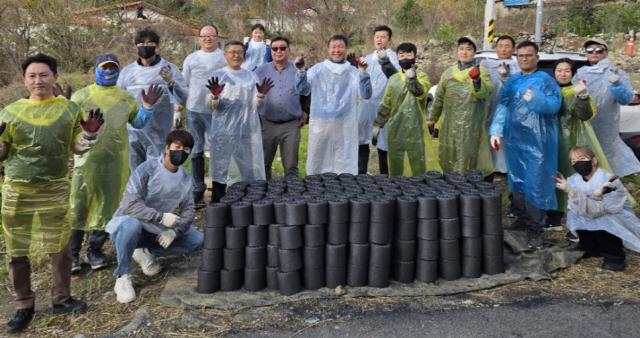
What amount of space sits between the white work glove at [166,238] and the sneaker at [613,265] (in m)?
3.02

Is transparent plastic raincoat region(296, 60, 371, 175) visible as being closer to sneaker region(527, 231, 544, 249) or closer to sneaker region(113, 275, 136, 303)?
sneaker region(527, 231, 544, 249)

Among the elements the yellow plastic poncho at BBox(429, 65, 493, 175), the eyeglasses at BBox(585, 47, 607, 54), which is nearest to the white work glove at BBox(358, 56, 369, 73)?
the yellow plastic poncho at BBox(429, 65, 493, 175)

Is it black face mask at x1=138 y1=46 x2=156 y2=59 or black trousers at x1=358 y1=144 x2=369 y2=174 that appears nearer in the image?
black face mask at x1=138 y1=46 x2=156 y2=59

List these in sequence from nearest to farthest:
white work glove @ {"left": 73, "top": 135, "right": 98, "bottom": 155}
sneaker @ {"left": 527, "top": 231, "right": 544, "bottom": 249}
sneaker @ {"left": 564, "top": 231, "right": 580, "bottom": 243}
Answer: white work glove @ {"left": 73, "top": 135, "right": 98, "bottom": 155} < sneaker @ {"left": 527, "top": 231, "right": 544, "bottom": 249} < sneaker @ {"left": 564, "top": 231, "right": 580, "bottom": 243}

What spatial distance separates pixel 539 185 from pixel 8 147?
12.3 ft

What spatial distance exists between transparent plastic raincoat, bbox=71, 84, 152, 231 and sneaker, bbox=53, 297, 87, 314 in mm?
702

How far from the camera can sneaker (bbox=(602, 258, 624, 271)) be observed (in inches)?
150

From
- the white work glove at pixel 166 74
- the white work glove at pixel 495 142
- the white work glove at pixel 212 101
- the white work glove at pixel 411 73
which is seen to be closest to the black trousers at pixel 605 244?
the white work glove at pixel 495 142

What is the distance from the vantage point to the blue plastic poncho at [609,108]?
462 cm

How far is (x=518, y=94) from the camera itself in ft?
14.2

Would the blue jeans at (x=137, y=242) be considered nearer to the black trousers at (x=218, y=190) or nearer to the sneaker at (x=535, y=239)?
the black trousers at (x=218, y=190)

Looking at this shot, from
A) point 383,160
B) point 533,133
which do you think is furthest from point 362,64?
point 533,133

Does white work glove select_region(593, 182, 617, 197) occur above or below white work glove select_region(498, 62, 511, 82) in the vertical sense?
below

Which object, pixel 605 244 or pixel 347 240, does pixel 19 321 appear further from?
pixel 605 244
